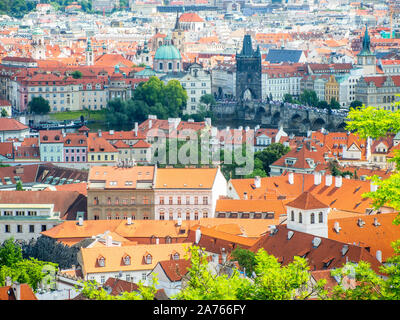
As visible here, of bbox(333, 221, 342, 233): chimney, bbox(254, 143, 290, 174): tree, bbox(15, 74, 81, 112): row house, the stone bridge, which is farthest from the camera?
bbox(15, 74, 81, 112): row house

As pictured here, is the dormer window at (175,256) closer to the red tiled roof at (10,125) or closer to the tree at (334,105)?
the red tiled roof at (10,125)

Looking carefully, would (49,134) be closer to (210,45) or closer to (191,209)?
(191,209)

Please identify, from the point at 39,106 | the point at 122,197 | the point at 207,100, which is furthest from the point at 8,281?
the point at 207,100

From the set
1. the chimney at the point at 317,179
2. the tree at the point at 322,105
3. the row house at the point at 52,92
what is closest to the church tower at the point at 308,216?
the chimney at the point at 317,179

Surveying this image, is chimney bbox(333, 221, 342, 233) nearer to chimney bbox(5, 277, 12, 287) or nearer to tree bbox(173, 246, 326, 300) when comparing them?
chimney bbox(5, 277, 12, 287)

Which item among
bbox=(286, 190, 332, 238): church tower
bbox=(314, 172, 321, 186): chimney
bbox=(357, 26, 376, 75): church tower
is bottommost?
bbox=(314, 172, 321, 186): chimney

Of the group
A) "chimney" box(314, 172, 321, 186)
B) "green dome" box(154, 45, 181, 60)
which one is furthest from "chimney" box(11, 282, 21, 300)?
"green dome" box(154, 45, 181, 60)

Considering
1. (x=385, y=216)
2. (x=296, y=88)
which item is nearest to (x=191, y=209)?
(x=385, y=216)
